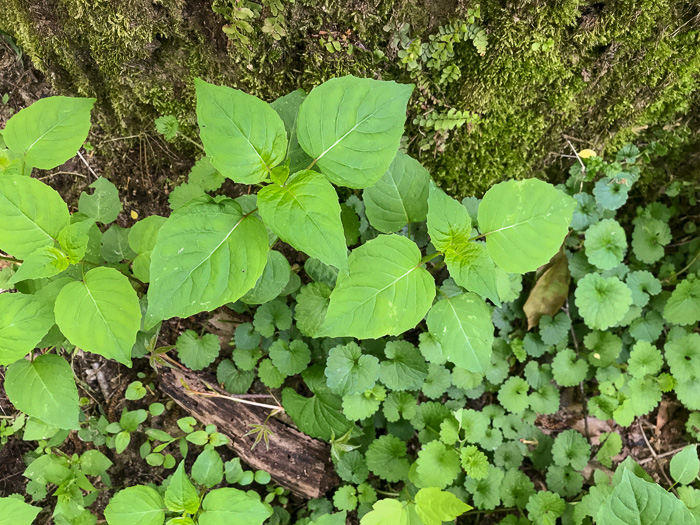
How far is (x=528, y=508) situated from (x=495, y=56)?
8.82 ft

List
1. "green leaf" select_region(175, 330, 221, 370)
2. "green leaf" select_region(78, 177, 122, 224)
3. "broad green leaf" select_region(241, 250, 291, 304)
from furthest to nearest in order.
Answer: "green leaf" select_region(175, 330, 221, 370)
"green leaf" select_region(78, 177, 122, 224)
"broad green leaf" select_region(241, 250, 291, 304)

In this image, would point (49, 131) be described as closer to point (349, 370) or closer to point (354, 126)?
point (354, 126)

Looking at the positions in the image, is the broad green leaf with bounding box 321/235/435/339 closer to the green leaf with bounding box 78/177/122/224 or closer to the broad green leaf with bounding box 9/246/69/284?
the broad green leaf with bounding box 9/246/69/284

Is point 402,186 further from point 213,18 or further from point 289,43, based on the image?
point 213,18

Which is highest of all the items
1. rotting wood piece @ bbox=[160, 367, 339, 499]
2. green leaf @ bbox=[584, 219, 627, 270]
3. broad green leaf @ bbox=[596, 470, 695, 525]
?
green leaf @ bbox=[584, 219, 627, 270]

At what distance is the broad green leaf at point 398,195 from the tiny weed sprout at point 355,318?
1cm

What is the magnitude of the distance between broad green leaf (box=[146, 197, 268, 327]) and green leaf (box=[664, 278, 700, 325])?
2.84 metres

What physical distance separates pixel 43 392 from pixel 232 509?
1.09m

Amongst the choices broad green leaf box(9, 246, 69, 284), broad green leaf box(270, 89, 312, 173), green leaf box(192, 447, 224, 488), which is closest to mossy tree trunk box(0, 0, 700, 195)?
broad green leaf box(270, 89, 312, 173)

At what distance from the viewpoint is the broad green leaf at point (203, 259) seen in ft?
4.99

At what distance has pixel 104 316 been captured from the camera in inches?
69.9

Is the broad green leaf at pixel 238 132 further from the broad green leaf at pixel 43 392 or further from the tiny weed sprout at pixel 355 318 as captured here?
the broad green leaf at pixel 43 392

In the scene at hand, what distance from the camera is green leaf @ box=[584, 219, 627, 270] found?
283cm

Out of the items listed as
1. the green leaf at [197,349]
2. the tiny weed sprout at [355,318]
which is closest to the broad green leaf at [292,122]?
the tiny weed sprout at [355,318]
